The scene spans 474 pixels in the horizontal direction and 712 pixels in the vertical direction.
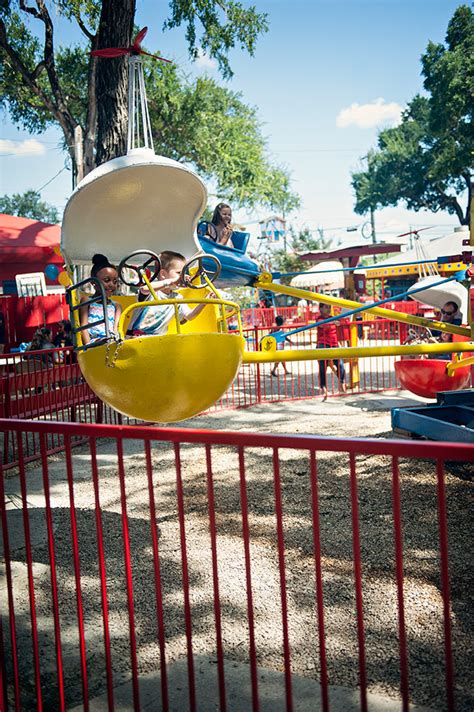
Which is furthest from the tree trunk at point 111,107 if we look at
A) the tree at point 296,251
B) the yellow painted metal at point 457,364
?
the tree at point 296,251

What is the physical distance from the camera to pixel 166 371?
146 inches

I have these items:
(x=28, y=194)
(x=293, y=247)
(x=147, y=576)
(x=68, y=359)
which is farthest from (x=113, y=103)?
(x=28, y=194)

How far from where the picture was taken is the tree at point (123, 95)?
10609 mm

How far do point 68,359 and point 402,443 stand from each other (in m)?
8.27

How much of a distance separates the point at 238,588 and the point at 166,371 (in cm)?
132

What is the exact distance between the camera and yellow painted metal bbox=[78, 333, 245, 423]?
3688 millimetres

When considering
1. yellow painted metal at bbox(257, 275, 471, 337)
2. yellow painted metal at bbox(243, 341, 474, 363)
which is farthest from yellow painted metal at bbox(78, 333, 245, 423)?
yellow painted metal at bbox(257, 275, 471, 337)

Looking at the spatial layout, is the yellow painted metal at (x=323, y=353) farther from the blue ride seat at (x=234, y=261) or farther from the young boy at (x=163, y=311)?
the blue ride seat at (x=234, y=261)

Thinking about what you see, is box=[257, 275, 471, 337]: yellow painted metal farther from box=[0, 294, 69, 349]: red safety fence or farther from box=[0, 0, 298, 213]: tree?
box=[0, 294, 69, 349]: red safety fence

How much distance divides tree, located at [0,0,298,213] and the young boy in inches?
219

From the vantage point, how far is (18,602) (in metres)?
3.79

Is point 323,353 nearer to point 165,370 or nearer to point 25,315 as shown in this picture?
point 165,370

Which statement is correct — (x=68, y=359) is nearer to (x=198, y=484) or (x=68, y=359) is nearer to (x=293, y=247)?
(x=198, y=484)

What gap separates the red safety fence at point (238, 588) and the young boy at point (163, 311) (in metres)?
1.45
